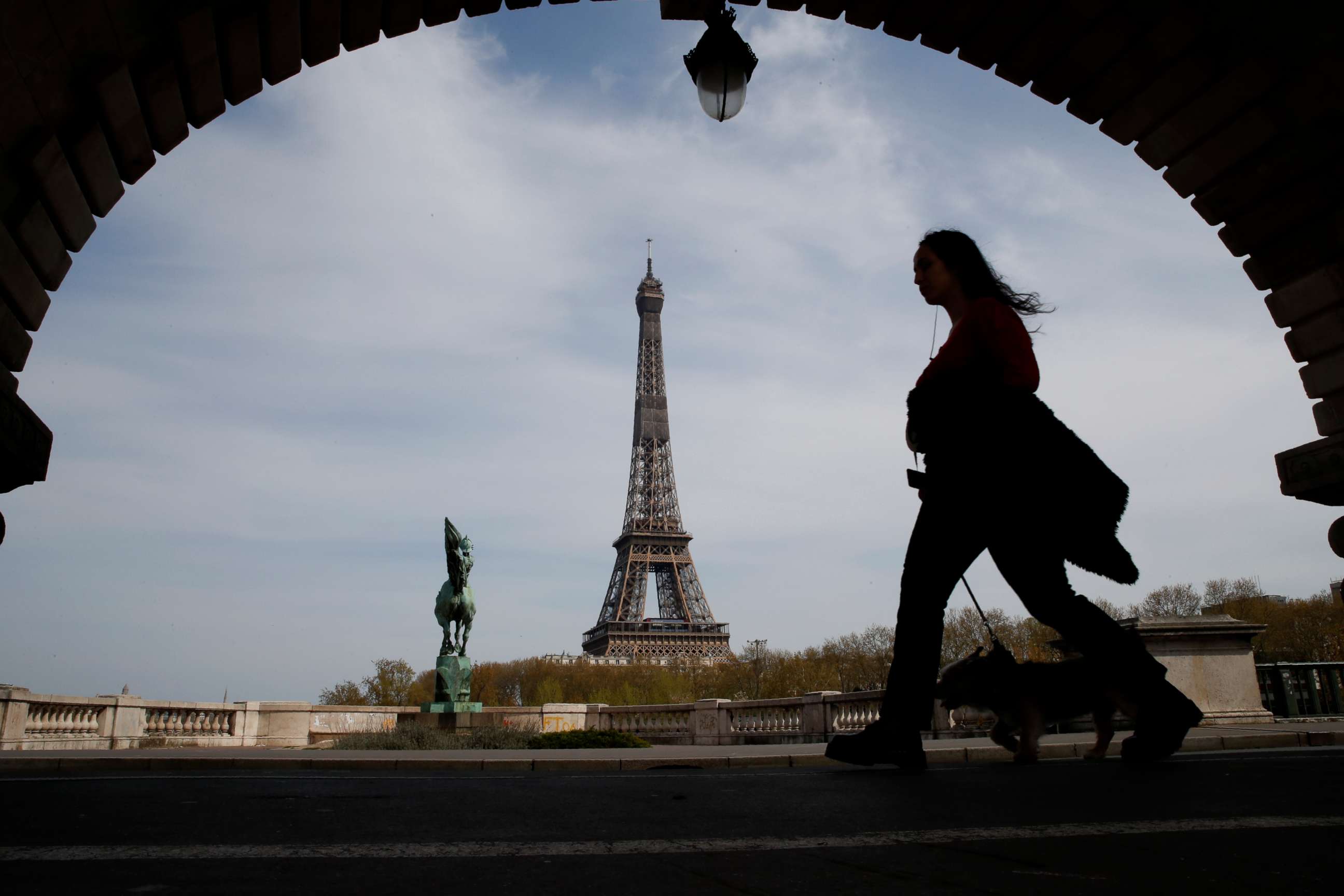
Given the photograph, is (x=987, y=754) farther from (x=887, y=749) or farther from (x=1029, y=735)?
(x=887, y=749)

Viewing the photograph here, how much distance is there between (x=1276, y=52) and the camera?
5.84 m

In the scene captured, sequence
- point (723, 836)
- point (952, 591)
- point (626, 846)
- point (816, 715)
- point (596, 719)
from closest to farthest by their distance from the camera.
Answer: point (626, 846) < point (723, 836) < point (952, 591) < point (816, 715) < point (596, 719)

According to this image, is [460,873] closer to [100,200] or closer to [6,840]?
[6,840]

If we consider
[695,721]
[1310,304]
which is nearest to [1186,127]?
[1310,304]

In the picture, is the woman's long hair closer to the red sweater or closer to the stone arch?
the red sweater

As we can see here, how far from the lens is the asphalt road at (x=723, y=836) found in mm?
1749

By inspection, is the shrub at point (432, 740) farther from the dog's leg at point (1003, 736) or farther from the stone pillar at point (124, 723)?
the dog's leg at point (1003, 736)

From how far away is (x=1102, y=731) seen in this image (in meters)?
4.65

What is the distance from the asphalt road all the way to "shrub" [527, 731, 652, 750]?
13.7 metres

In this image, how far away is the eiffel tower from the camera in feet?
253

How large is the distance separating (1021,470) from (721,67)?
11.5 feet

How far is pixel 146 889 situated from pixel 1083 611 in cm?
355

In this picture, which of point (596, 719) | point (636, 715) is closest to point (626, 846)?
point (636, 715)

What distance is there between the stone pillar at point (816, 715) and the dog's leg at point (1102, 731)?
12249 millimetres
